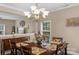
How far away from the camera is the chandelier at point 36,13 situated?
157 cm

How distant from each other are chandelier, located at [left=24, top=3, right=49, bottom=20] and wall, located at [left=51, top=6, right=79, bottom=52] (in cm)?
13

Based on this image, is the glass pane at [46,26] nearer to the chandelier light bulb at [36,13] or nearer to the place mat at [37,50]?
the chandelier light bulb at [36,13]

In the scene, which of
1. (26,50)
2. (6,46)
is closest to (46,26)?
(26,50)

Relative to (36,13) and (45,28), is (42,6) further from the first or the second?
(45,28)

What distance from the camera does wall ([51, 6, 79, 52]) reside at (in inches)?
61.7

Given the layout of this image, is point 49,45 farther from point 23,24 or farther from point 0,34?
point 0,34

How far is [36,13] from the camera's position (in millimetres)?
1566

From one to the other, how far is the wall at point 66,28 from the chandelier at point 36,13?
13 cm

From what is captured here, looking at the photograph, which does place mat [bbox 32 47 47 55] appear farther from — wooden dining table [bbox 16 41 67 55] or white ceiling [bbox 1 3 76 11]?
white ceiling [bbox 1 3 76 11]

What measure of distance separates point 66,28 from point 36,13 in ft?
1.69

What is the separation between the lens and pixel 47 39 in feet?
5.32

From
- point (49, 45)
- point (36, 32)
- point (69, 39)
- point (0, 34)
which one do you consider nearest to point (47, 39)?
point (49, 45)

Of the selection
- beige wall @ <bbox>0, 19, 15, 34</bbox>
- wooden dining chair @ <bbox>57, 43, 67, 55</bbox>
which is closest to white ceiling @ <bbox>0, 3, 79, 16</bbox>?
beige wall @ <bbox>0, 19, 15, 34</bbox>
